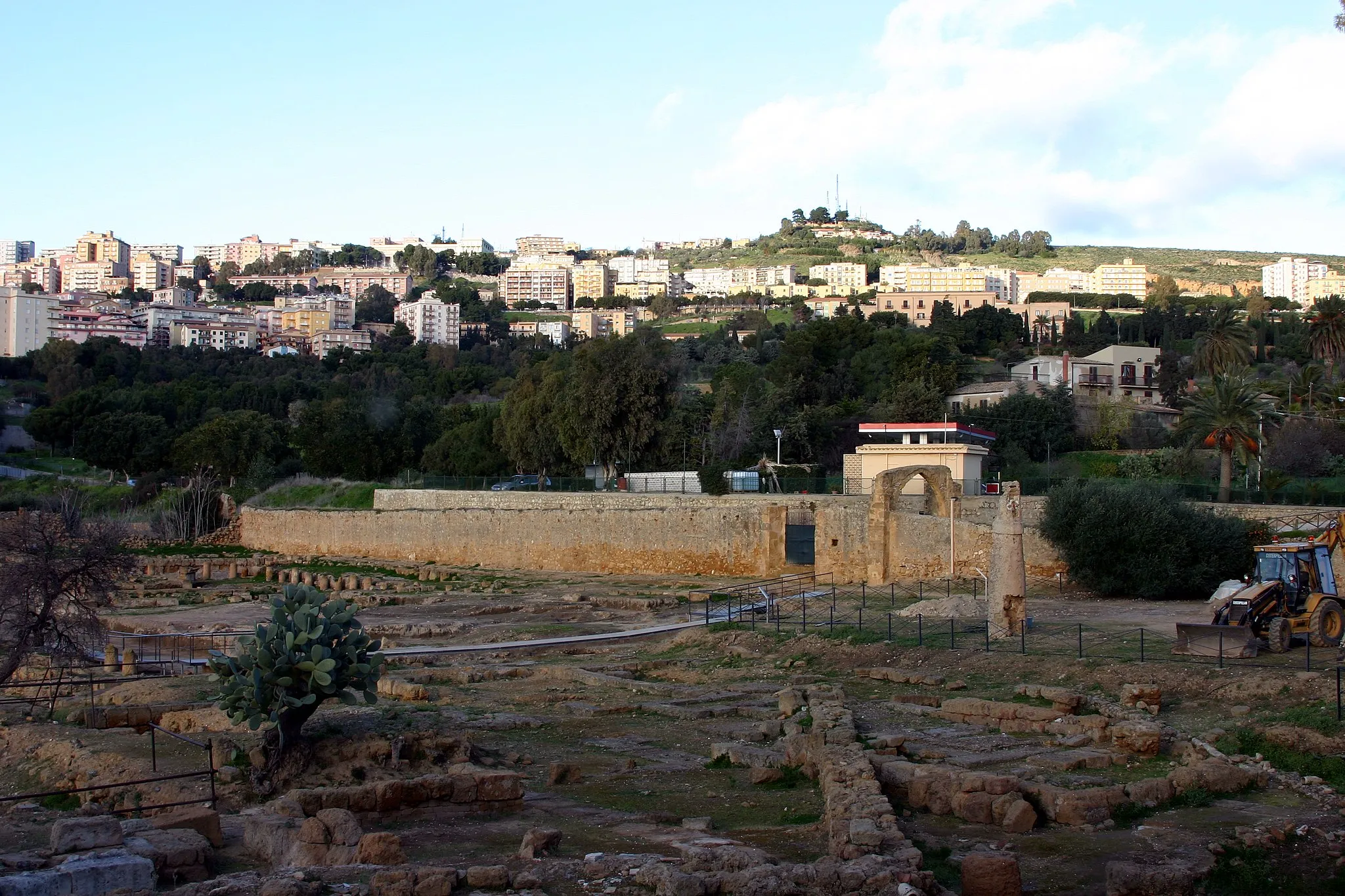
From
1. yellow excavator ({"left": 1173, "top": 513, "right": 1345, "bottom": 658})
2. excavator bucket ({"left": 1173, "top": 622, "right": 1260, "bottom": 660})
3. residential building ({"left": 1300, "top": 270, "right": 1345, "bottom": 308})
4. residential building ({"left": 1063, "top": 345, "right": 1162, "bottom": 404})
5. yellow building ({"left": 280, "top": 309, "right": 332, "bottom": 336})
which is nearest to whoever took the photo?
excavator bucket ({"left": 1173, "top": 622, "right": 1260, "bottom": 660})

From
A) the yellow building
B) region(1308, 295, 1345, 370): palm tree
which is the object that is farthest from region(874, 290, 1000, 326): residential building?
the yellow building

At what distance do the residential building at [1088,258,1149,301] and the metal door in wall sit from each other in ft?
395

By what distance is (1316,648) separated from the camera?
63.5 feet

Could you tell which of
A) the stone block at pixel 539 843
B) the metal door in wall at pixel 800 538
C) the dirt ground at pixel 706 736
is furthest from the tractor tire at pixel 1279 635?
the metal door in wall at pixel 800 538

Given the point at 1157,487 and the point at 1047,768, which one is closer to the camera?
the point at 1047,768

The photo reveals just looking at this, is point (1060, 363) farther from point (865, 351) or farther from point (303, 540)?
point (303, 540)

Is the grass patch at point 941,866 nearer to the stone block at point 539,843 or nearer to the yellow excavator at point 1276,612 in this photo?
the stone block at point 539,843

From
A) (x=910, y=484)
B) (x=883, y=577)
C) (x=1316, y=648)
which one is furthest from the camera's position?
(x=910, y=484)

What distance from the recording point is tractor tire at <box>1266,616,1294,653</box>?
19.3 meters

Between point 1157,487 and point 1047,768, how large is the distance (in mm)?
19560

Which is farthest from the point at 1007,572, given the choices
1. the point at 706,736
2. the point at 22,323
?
the point at 22,323

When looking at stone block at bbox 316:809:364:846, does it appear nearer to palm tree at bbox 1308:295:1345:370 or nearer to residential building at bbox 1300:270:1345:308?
palm tree at bbox 1308:295:1345:370

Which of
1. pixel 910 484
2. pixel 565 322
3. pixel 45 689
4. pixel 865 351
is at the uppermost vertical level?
pixel 565 322

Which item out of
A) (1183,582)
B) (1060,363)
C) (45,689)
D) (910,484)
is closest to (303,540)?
(910,484)
